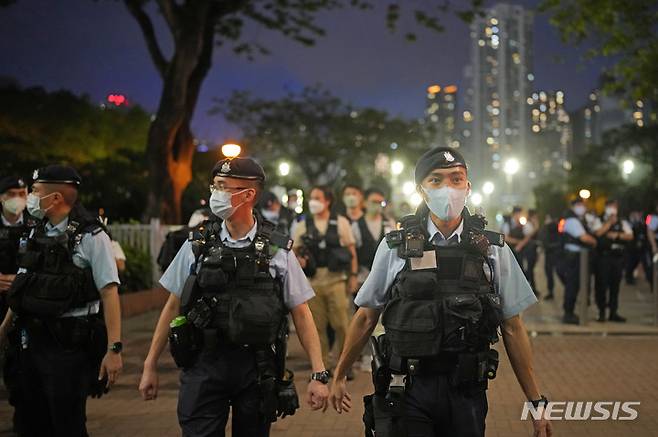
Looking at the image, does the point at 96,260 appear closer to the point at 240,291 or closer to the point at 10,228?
the point at 10,228

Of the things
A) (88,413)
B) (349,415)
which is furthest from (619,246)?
(88,413)

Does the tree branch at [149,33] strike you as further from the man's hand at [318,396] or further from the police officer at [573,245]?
the man's hand at [318,396]

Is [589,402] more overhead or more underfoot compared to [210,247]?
more underfoot

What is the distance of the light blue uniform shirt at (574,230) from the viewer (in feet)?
43.6

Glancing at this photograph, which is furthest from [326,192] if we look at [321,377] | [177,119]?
[177,119]

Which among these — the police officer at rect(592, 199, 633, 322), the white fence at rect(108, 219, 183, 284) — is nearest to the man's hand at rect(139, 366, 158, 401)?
the police officer at rect(592, 199, 633, 322)

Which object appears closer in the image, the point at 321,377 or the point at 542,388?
the point at 321,377

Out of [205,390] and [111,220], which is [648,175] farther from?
[205,390]

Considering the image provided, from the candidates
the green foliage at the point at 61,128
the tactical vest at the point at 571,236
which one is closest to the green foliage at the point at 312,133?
the green foliage at the point at 61,128

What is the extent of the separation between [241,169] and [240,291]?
711 mm

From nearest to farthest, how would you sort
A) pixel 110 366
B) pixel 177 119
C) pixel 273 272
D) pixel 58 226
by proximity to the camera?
pixel 273 272 < pixel 110 366 < pixel 58 226 < pixel 177 119

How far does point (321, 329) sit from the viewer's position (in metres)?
8.95

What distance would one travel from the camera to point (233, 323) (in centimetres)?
417

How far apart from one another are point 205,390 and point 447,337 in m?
1.21
